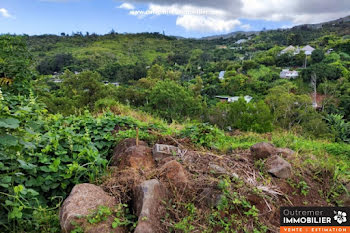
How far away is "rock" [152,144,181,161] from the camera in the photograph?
2699 millimetres

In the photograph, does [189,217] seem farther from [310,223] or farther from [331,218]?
[331,218]

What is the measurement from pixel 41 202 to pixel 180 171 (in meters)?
1.16

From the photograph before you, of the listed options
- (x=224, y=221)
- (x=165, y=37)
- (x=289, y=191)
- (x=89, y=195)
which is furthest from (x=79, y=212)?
(x=165, y=37)

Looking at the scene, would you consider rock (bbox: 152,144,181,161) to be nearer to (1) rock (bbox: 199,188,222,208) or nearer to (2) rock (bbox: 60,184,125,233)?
(1) rock (bbox: 199,188,222,208)

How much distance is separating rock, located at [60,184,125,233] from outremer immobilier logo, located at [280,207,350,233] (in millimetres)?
1312

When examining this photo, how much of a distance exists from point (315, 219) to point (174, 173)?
1.20m

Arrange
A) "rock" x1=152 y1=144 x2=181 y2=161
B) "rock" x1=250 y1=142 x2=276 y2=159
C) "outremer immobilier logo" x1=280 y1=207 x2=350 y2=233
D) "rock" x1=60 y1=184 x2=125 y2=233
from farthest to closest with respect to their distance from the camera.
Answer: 1. "rock" x1=250 y1=142 x2=276 y2=159
2. "rock" x1=152 y1=144 x2=181 y2=161
3. "outremer immobilier logo" x1=280 y1=207 x2=350 y2=233
4. "rock" x1=60 y1=184 x2=125 y2=233

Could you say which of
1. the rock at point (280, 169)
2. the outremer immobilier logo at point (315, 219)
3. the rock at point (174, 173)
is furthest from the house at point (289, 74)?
the rock at point (174, 173)

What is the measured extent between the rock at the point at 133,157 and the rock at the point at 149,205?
49 centimetres

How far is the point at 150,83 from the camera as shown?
23.4 metres

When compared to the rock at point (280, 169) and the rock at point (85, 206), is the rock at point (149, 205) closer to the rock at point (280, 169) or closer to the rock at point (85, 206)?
the rock at point (85, 206)

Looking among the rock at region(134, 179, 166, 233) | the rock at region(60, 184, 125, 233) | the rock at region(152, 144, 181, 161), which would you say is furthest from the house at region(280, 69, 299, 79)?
the rock at region(60, 184, 125, 233)

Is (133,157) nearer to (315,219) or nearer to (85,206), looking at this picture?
(85,206)

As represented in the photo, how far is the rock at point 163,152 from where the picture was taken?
8.86 ft
